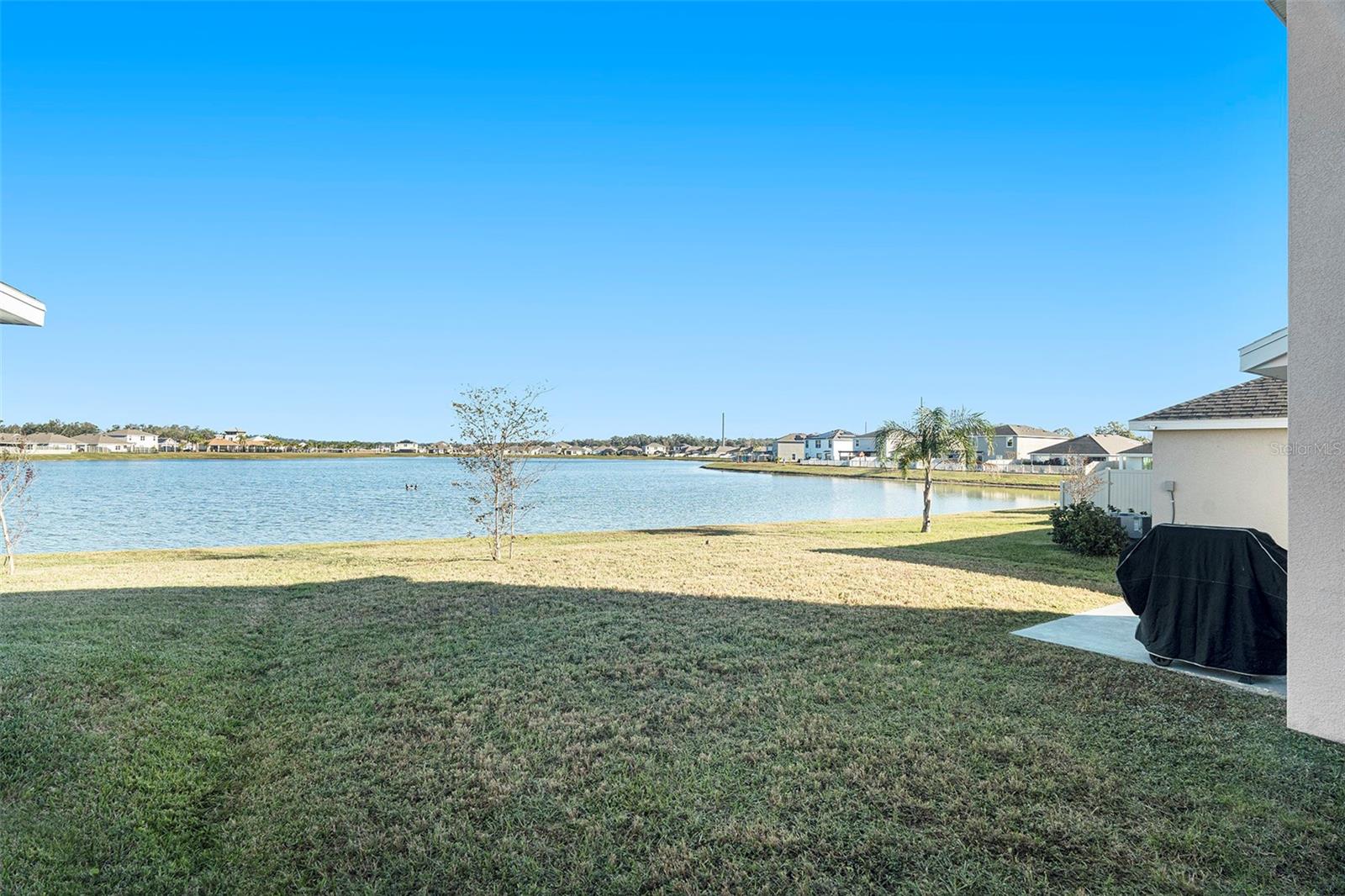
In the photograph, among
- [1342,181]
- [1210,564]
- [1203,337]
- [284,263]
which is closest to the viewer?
[1342,181]

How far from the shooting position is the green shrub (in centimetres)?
1126

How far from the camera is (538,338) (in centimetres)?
4016

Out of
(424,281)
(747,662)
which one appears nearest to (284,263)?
(424,281)

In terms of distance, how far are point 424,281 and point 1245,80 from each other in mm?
27837

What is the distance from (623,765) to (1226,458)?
1022cm

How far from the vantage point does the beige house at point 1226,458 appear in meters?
8.62

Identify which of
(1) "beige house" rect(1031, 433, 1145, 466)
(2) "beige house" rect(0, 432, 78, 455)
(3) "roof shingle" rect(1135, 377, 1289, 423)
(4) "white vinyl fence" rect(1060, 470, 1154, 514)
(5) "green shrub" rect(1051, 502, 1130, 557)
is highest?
(1) "beige house" rect(1031, 433, 1145, 466)

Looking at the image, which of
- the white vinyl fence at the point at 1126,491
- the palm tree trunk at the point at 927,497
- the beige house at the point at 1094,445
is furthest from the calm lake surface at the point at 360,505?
the beige house at the point at 1094,445

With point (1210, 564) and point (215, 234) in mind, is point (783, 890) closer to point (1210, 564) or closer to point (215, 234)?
point (1210, 564)

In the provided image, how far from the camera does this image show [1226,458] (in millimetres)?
9219

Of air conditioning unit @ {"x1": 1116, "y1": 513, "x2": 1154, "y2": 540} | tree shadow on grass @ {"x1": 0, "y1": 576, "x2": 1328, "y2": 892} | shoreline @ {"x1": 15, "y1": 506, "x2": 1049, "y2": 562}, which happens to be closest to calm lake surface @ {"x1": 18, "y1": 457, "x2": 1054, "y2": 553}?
shoreline @ {"x1": 15, "y1": 506, "x2": 1049, "y2": 562}

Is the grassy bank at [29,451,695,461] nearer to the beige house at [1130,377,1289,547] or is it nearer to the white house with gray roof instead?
the white house with gray roof

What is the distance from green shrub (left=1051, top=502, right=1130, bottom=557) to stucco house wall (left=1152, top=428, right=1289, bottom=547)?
1391mm

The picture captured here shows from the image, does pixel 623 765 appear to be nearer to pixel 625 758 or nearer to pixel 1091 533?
pixel 625 758
